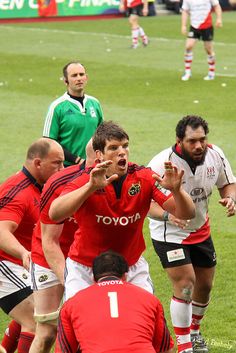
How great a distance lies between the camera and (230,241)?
1362 centimetres

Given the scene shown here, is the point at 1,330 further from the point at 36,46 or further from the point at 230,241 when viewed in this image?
the point at 36,46

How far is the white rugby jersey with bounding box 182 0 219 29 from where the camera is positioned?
26.3 m

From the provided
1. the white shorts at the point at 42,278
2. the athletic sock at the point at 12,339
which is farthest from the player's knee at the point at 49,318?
the athletic sock at the point at 12,339

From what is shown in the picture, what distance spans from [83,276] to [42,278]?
2.37 ft

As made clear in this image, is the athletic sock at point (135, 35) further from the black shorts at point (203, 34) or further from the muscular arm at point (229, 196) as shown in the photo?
the muscular arm at point (229, 196)

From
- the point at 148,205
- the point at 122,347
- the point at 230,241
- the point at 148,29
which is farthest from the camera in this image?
the point at 148,29

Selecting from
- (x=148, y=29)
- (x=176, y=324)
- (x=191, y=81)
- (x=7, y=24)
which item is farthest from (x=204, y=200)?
(x=7, y=24)

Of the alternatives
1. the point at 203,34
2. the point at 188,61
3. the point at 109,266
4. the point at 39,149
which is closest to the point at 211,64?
the point at 188,61

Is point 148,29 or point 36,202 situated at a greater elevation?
point 36,202

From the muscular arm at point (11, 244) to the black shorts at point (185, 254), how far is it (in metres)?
1.61

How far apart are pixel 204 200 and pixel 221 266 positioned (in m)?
2.84

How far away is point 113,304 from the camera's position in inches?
267

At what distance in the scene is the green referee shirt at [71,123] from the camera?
43.0 ft

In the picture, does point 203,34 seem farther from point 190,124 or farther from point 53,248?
point 53,248
